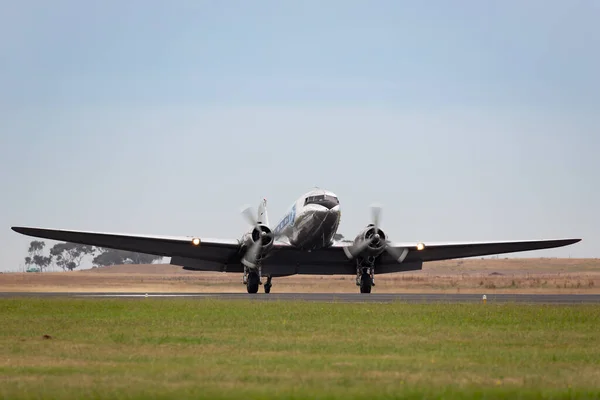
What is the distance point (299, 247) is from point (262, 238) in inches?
121

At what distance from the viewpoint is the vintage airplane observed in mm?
49406

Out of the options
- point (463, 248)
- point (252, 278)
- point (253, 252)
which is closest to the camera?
point (253, 252)

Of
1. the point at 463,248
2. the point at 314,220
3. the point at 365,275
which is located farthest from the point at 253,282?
the point at 463,248

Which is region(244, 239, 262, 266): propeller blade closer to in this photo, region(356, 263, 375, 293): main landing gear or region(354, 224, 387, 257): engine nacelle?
region(354, 224, 387, 257): engine nacelle

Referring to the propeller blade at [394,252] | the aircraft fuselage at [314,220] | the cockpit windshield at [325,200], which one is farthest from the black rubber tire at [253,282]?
the propeller blade at [394,252]

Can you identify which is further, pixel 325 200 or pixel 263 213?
pixel 263 213

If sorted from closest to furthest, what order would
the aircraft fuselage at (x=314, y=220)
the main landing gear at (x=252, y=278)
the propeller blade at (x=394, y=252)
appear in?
the aircraft fuselage at (x=314, y=220)
the propeller blade at (x=394, y=252)
the main landing gear at (x=252, y=278)

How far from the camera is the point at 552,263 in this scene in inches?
6344

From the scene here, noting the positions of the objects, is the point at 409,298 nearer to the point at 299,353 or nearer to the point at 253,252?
the point at 253,252

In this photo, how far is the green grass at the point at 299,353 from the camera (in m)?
13.8

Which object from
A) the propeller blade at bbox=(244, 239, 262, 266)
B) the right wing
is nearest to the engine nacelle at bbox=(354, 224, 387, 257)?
the propeller blade at bbox=(244, 239, 262, 266)

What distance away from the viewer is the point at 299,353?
18.9 meters

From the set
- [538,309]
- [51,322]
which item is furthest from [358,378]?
[538,309]

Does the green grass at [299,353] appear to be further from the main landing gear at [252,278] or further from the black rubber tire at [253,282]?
the black rubber tire at [253,282]
